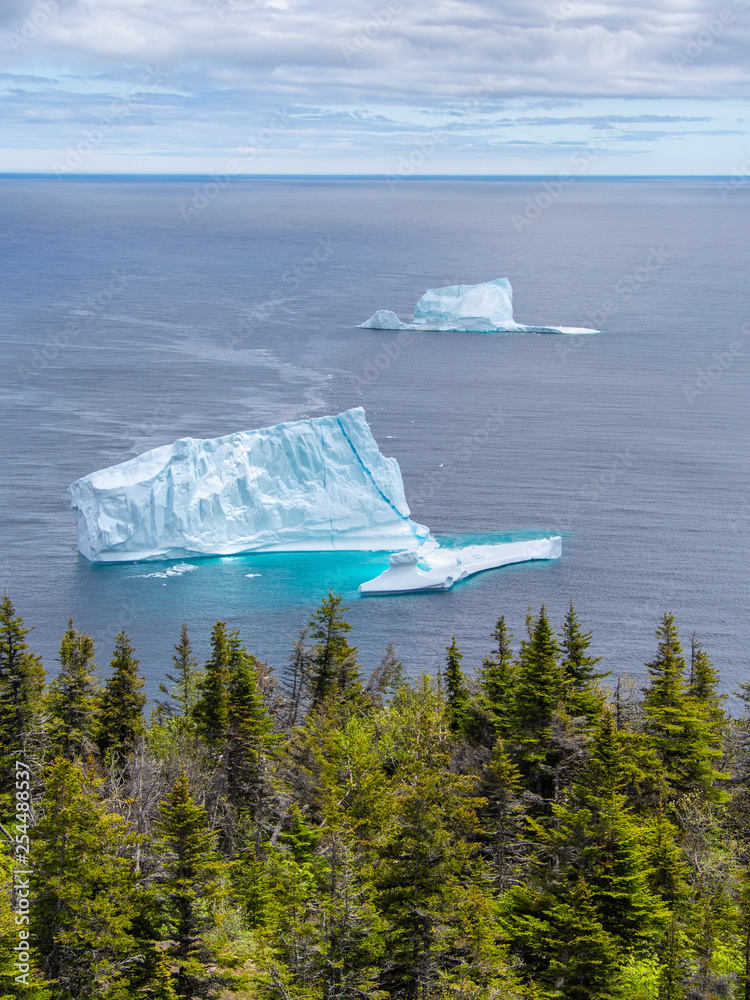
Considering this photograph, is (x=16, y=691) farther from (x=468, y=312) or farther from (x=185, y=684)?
(x=468, y=312)

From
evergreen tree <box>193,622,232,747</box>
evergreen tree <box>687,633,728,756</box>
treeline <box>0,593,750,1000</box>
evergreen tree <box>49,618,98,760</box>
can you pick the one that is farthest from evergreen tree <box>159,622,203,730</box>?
evergreen tree <box>687,633,728,756</box>

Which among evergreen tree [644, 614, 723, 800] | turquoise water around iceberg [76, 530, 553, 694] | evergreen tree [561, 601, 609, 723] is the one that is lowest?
evergreen tree [644, 614, 723, 800]

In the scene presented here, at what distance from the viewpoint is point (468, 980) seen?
18.4 meters

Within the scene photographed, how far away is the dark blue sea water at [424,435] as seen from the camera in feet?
170

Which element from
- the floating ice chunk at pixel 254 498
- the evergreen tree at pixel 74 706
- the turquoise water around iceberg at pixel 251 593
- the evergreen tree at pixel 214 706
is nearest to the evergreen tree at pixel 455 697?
the evergreen tree at pixel 214 706

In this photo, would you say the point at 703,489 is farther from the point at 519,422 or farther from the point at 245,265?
the point at 245,265

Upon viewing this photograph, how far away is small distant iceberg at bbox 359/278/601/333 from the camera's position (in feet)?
387

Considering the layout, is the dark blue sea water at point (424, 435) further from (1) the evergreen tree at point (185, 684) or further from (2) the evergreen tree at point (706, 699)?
(2) the evergreen tree at point (706, 699)

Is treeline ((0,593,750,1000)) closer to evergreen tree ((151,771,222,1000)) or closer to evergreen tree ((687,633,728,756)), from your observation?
evergreen tree ((151,771,222,1000))

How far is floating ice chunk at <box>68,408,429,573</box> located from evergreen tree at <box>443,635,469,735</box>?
886 inches

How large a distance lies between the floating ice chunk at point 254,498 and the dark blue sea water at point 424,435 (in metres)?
1.69

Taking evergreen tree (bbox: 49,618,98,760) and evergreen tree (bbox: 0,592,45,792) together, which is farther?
evergreen tree (bbox: 49,618,98,760)

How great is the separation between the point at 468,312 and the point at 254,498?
6476cm

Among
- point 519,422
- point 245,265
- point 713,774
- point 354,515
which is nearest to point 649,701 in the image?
point 713,774
